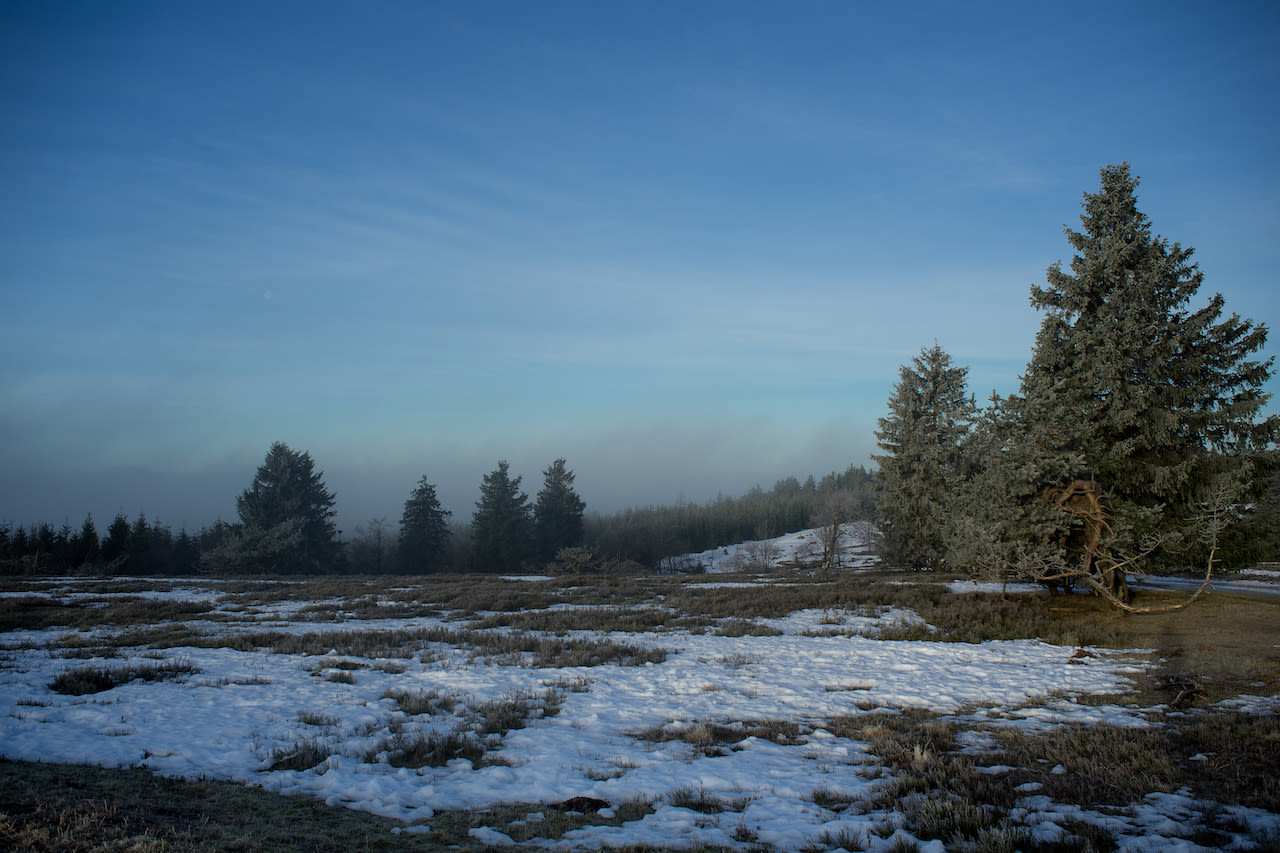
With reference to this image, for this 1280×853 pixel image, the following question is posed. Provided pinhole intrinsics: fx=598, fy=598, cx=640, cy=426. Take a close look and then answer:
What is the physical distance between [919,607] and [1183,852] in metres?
18.2

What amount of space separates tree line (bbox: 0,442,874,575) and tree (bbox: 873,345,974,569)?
2403 millimetres

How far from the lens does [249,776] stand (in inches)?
251

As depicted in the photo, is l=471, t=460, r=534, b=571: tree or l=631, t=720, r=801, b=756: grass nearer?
l=631, t=720, r=801, b=756: grass

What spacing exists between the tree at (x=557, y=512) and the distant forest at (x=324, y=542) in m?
0.11

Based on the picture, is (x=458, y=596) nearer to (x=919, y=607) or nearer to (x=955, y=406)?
(x=919, y=607)

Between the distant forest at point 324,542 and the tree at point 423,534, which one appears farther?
the tree at point 423,534

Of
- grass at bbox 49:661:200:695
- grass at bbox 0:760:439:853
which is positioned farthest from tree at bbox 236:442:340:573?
grass at bbox 0:760:439:853

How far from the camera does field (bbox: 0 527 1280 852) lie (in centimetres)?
505

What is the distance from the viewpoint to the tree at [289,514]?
161 feet

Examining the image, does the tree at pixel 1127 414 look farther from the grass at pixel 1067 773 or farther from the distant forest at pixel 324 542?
the distant forest at pixel 324 542

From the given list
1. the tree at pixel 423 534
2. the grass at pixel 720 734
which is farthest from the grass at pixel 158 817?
the tree at pixel 423 534

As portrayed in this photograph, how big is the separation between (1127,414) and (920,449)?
57.7 feet

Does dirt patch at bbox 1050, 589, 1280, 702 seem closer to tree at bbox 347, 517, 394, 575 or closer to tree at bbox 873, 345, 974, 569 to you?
tree at bbox 873, 345, 974, 569

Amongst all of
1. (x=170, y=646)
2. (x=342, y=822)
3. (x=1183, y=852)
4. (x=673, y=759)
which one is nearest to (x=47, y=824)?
(x=342, y=822)
